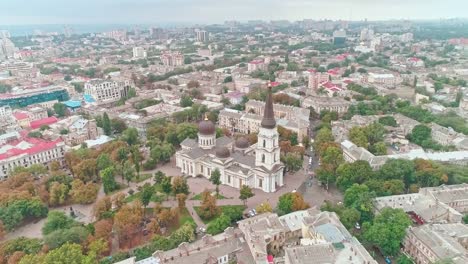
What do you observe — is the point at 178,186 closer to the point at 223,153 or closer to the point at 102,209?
the point at 223,153

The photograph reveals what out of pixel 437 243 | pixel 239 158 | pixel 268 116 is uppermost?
pixel 268 116

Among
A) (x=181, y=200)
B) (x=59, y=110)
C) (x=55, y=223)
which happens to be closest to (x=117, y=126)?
(x=59, y=110)

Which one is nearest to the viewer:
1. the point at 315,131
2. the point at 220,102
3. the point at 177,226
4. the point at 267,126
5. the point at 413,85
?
the point at 177,226

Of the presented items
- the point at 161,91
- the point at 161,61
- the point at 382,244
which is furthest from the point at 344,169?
the point at 161,61

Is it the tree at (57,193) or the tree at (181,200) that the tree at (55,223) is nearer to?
the tree at (57,193)

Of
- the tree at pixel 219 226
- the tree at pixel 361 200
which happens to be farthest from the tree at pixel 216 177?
the tree at pixel 361 200

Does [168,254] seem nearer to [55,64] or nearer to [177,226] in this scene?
[177,226]
